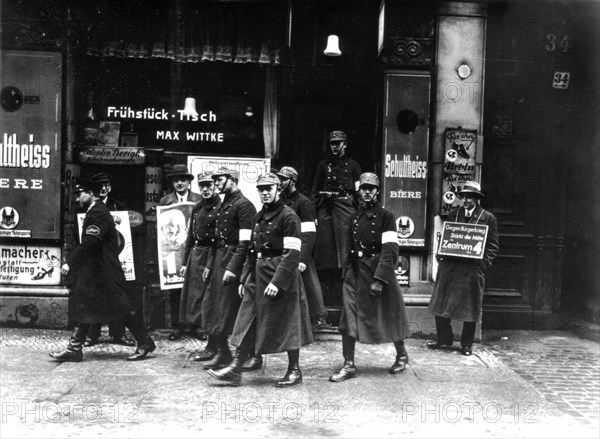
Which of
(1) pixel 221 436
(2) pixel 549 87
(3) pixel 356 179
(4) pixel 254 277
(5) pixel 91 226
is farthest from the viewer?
(2) pixel 549 87

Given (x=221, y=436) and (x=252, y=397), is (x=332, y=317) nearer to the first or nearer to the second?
(x=252, y=397)

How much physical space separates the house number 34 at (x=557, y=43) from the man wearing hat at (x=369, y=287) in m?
4.65

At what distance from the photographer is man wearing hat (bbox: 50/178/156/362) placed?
24.7 ft

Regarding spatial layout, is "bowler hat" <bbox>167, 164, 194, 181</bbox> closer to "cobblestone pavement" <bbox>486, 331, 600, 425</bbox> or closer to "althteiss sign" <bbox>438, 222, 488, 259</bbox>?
"althteiss sign" <bbox>438, 222, 488, 259</bbox>

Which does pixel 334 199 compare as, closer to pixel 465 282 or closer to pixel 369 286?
pixel 369 286

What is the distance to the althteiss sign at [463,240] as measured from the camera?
8359 mm

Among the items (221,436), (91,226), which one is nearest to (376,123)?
(91,226)

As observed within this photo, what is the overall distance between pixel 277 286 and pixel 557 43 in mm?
6402

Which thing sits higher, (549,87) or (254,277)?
(549,87)

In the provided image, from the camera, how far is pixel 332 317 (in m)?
9.45

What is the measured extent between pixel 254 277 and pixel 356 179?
2.54m

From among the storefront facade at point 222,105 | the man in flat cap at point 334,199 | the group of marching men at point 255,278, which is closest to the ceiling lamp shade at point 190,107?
the storefront facade at point 222,105

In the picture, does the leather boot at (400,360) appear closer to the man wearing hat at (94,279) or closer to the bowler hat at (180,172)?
the man wearing hat at (94,279)

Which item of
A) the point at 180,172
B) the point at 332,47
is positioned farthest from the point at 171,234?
the point at 332,47
